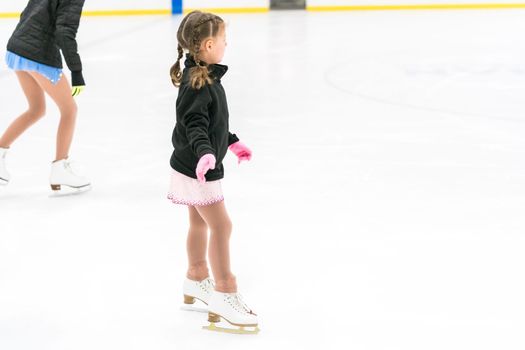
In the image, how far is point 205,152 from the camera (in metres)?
2.16

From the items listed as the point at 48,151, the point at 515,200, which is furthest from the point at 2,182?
the point at 515,200

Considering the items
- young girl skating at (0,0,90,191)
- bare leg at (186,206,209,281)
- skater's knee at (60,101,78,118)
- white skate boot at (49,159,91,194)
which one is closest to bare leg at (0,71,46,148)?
young girl skating at (0,0,90,191)

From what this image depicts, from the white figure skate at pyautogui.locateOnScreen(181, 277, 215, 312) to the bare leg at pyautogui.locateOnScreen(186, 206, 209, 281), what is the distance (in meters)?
0.02

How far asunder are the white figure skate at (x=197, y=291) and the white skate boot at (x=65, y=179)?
152 cm

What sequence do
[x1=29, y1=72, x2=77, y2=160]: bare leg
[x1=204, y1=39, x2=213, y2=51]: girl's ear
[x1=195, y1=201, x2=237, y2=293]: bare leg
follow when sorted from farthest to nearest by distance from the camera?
[x1=29, y1=72, x2=77, y2=160]: bare leg < [x1=195, y1=201, x2=237, y2=293]: bare leg < [x1=204, y1=39, x2=213, y2=51]: girl's ear

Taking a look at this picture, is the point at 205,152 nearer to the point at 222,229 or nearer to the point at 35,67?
the point at 222,229

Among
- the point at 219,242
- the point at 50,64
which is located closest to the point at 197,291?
the point at 219,242

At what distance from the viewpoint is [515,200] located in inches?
151

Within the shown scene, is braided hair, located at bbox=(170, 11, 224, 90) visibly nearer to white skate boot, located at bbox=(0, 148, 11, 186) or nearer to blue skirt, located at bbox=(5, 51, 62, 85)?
blue skirt, located at bbox=(5, 51, 62, 85)

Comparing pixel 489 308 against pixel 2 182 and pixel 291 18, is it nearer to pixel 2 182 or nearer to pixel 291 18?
pixel 2 182

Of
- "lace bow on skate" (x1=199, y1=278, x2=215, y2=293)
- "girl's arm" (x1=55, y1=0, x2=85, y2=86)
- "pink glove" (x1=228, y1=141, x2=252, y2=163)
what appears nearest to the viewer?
"pink glove" (x1=228, y1=141, x2=252, y2=163)

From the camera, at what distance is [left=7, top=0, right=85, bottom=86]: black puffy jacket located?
355 centimetres

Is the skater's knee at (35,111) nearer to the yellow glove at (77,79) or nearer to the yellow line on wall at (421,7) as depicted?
the yellow glove at (77,79)

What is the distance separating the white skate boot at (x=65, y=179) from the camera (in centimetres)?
393
